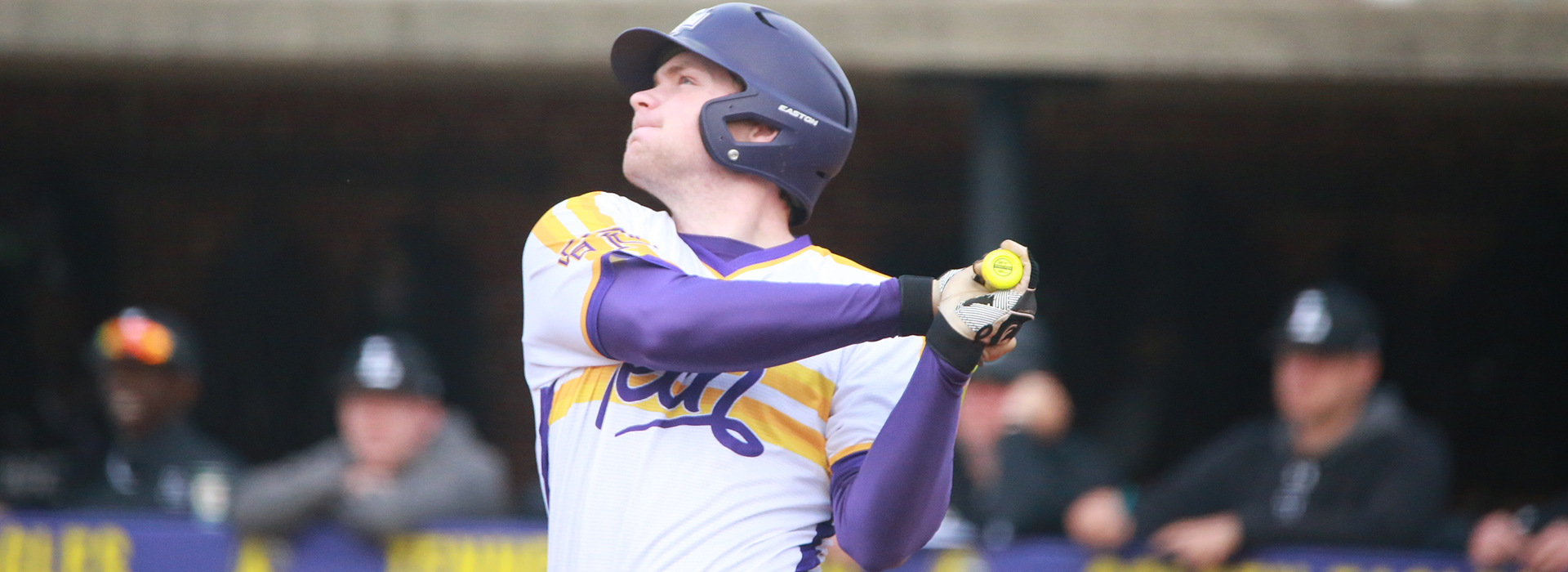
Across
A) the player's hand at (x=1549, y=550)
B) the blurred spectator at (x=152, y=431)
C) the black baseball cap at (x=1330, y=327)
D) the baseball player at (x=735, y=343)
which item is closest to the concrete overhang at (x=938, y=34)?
the blurred spectator at (x=152, y=431)

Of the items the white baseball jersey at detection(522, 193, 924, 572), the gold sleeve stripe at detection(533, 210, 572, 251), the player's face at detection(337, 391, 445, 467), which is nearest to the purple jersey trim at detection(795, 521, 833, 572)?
the white baseball jersey at detection(522, 193, 924, 572)

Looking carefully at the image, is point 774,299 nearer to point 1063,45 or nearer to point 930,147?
point 1063,45

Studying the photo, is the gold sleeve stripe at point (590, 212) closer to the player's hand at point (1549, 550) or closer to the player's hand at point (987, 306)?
the player's hand at point (987, 306)

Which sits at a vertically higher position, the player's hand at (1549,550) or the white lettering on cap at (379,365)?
the white lettering on cap at (379,365)

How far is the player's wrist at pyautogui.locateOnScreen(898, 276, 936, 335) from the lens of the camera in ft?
5.80

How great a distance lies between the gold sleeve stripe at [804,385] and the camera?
2039 mm

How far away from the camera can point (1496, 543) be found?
4117mm

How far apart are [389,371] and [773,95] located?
3355 mm

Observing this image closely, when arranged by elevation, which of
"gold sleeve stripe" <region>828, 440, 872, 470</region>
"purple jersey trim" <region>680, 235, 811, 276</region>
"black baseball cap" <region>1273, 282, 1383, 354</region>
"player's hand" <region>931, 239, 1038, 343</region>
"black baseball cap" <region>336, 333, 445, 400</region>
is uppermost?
"black baseball cap" <region>336, 333, 445, 400</region>

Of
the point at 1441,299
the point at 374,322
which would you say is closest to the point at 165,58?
the point at 374,322

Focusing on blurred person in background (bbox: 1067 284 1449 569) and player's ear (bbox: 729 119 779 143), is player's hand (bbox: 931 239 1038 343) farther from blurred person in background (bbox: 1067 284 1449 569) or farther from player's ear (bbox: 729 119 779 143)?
blurred person in background (bbox: 1067 284 1449 569)

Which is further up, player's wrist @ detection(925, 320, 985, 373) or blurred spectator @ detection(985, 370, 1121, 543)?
blurred spectator @ detection(985, 370, 1121, 543)

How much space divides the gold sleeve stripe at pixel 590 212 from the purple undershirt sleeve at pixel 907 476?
1.62 feet

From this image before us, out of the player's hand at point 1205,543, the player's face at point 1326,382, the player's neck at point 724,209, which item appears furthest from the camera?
the player's face at point 1326,382
